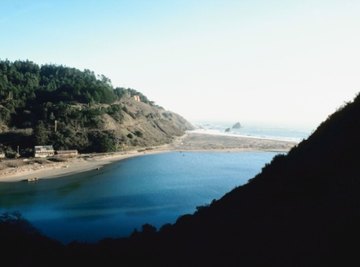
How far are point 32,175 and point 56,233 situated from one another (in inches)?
1642

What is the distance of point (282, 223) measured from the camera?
766 inches

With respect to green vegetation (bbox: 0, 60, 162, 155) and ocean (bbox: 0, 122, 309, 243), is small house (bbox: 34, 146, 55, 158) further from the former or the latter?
ocean (bbox: 0, 122, 309, 243)

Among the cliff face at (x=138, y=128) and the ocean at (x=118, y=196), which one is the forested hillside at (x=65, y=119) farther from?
the ocean at (x=118, y=196)

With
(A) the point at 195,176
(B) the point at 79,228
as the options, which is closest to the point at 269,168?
(B) the point at 79,228

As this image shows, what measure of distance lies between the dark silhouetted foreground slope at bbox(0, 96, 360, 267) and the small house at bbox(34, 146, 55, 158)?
84602mm

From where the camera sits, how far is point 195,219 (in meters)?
28.3

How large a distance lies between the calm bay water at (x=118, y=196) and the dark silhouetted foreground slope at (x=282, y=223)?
21.3 metres

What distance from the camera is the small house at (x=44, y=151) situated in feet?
347

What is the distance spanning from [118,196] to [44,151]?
160 ft

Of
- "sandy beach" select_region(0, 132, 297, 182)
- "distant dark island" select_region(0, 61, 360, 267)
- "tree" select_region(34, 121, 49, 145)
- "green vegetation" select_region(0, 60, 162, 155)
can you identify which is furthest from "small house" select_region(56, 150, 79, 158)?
"distant dark island" select_region(0, 61, 360, 267)

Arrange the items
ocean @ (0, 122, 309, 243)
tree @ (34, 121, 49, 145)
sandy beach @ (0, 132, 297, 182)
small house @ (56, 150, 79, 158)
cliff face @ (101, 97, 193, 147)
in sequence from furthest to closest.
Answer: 1. cliff face @ (101, 97, 193, 147)
2. tree @ (34, 121, 49, 145)
3. small house @ (56, 150, 79, 158)
4. sandy beach @ (0, 132, 297, 182)
5. ocean @ (0, 122, 309, 243)

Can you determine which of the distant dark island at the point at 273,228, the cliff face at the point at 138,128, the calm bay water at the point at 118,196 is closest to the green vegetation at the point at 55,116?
the cliff face at the point at 138,128

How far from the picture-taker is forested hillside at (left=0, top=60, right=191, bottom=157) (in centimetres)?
11631

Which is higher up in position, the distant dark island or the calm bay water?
the distant dark island
